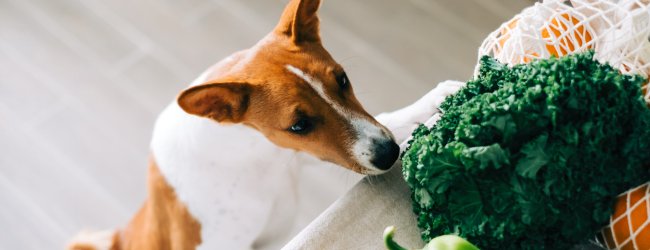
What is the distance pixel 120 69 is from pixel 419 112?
1.38 meters

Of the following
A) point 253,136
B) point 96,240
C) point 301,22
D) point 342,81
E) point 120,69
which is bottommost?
point 96,240

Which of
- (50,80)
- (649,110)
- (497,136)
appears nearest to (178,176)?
(497,136)

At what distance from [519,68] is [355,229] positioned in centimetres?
35

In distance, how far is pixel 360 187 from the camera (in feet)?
3.43

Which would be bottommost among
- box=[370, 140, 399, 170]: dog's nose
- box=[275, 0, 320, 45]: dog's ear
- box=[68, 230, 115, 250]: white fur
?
box=[68, 230, 115, 250]: white fur

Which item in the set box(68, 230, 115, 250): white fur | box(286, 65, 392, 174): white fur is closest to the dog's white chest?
Answer: box(286, 65, 392, 174): white fur

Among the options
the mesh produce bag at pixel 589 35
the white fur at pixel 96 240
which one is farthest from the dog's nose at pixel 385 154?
the white fur at pixel 96 240

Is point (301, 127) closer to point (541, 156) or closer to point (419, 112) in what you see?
point (419, 112)

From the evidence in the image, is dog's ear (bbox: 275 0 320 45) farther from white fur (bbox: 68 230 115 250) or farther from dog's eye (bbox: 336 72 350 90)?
white fur (bbox: 68 230 115 250)

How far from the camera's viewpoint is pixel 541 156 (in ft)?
2.61

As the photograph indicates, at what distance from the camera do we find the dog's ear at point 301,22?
4.00 feet

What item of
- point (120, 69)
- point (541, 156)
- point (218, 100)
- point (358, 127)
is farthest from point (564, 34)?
point (120, 69)

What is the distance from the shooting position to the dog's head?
1.21 metres

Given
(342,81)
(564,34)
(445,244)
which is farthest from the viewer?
(342,81)
